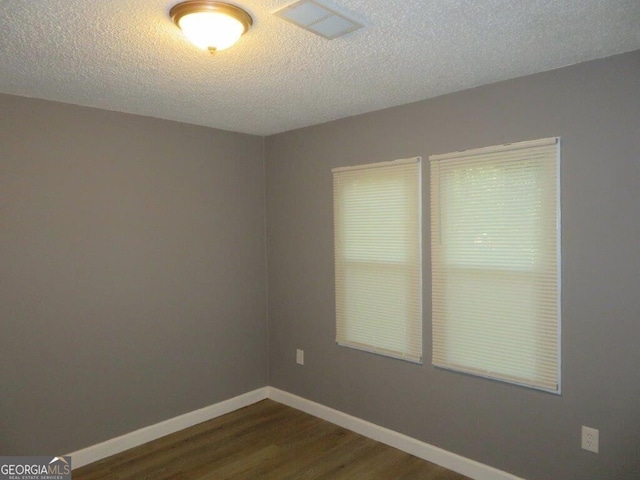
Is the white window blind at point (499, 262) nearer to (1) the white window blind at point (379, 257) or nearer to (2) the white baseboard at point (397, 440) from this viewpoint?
(1) the white window blind at point (379, 257)

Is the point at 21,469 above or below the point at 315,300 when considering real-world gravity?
below

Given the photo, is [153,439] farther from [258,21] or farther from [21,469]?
[258,21]

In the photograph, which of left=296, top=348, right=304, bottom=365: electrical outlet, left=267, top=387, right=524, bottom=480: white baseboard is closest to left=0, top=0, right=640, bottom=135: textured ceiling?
left=296, top=348, right=304, bottom=365: electrical outlet

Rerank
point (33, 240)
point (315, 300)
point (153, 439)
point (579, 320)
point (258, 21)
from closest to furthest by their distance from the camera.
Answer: point (258, 21)
point (579, 320)
point (33, 240)
point (153, 439)
point (315, 300)

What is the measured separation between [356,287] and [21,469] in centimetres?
251

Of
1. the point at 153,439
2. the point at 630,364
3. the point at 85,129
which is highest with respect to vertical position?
the point at 85,129

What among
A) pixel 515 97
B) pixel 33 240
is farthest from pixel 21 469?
pixel 515 97

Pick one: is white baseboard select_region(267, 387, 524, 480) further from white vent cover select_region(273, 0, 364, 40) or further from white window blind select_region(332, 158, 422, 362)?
white vent cover select_region(273, 0, 364, 40)

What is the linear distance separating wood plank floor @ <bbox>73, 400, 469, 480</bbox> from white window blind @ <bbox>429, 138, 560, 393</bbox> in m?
0.82

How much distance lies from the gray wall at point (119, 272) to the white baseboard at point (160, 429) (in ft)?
0.17

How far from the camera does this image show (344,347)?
3.67m

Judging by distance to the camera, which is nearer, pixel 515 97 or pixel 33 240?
pixel 515 97

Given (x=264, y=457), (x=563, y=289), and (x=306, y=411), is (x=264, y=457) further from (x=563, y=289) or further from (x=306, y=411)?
(x=563, y=289)

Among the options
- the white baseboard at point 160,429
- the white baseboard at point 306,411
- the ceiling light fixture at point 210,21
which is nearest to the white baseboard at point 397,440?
the white baseboard at point 306,411
